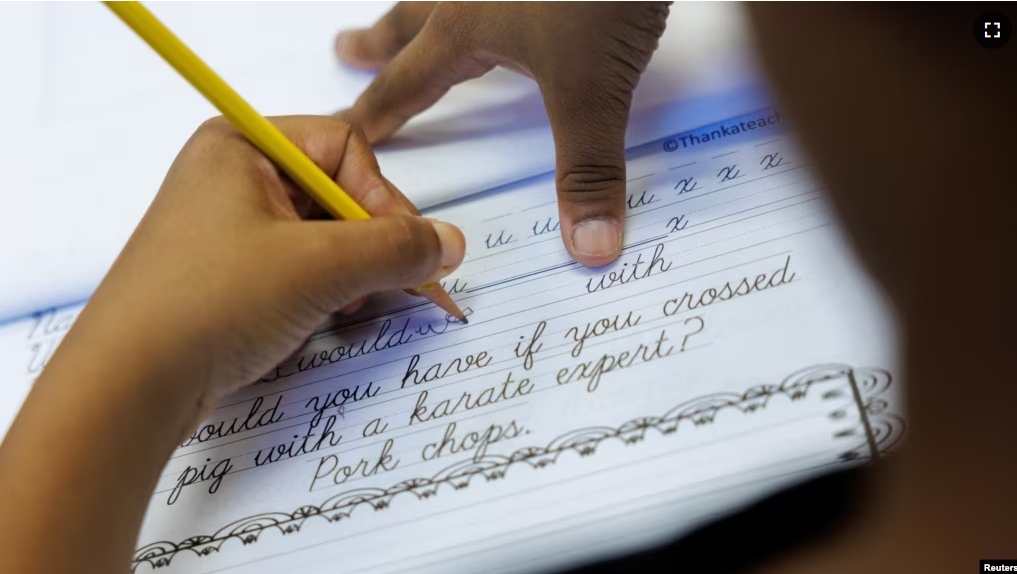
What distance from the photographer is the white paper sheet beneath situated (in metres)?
0.51

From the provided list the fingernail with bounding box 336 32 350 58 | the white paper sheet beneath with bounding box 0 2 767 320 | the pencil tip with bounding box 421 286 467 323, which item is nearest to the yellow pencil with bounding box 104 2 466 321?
the pencil tip with bounding box 421 286 467 323

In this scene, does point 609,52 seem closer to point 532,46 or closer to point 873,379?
point 532,46

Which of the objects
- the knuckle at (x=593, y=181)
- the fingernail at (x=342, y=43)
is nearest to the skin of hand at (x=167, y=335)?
the knuckle at (x=593, y=181)

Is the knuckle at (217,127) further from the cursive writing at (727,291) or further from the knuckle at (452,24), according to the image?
the cursive writing at (727,291)

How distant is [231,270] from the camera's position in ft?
1.21

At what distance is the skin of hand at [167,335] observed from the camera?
359mm

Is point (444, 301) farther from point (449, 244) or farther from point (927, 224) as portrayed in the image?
point (927, 224)

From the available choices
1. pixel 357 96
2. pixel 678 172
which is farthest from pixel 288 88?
pixel 678 172

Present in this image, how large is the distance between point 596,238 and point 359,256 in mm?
154

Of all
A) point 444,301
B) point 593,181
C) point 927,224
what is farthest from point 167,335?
point 927,224

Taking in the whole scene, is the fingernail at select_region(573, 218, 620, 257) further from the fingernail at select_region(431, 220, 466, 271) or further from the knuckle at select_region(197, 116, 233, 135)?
the knuckle at select_region(197, 116, 233, 135)

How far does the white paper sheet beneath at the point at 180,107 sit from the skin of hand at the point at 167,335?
0.14 metres

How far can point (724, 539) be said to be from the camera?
37 cm

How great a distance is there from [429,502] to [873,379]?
257mm
